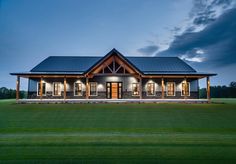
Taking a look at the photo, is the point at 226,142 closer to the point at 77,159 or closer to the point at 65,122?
the point at 77,159

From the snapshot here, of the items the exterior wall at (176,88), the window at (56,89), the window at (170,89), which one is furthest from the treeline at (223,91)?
the window at (56,89)

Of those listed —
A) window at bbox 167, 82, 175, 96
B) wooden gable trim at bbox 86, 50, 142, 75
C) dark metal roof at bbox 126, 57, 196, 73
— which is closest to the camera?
wooden gable trim at bbox 86, 50, 142, 75

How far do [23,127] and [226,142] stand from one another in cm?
884

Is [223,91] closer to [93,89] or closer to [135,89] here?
[135,89]

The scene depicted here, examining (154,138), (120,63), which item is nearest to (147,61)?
(120,63)

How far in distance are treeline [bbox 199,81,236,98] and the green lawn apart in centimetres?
2510

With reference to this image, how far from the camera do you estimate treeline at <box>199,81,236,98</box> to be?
37.2 m

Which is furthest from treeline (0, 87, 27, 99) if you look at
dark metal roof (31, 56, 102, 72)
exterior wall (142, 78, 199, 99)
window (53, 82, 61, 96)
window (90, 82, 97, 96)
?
exterior wall (142, 78, 199, 99)

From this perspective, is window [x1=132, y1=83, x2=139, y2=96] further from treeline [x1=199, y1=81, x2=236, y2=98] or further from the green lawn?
→ treeline [x1=199, y1=81, x2=236, y2=98]

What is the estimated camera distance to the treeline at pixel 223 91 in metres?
37.2

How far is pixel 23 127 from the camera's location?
10977 mm

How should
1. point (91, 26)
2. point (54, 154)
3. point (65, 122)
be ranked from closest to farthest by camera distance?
point (54, 154)
point (65, 122)
point (91, 26)

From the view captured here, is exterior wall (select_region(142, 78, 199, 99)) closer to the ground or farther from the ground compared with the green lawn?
farther from the ground

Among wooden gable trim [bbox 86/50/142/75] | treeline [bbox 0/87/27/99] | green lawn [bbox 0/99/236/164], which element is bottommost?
green lawn [bbox 0/99/236/164]
